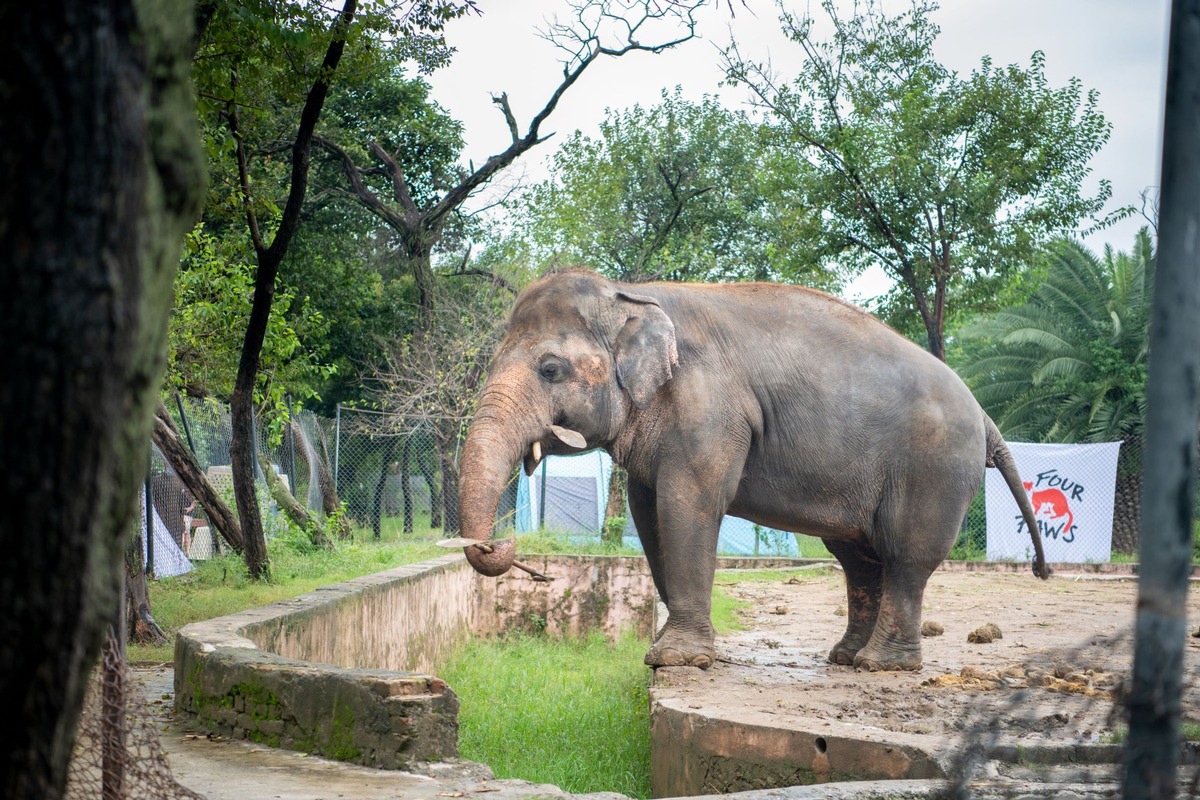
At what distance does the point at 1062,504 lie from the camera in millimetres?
19375

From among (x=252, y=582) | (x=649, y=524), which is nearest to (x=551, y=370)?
(x=649, y=524)

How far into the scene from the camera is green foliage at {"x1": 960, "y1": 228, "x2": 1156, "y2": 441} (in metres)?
23.9

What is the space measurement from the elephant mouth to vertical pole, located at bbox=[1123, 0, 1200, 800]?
5.77 metres

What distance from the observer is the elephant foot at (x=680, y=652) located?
7262 millimetres

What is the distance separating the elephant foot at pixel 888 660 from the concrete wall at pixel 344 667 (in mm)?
2695

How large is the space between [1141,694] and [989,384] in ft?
83.7

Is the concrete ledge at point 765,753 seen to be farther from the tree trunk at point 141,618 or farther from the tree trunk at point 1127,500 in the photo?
the tree trunk at point 1127,500

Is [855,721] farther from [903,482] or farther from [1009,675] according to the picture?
[903,482]

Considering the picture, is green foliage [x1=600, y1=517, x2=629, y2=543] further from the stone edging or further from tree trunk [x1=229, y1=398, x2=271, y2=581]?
the stone edging

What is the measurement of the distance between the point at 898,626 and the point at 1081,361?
60.5ft

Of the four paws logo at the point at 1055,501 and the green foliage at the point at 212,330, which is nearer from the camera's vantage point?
the green foliage at the point at 212,330

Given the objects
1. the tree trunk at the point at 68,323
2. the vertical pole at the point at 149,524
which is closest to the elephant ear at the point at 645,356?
the vertical pole at the point at 149,524

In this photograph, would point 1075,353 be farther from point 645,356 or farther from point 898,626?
point 645,356

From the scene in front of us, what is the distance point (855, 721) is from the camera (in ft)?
18.1
